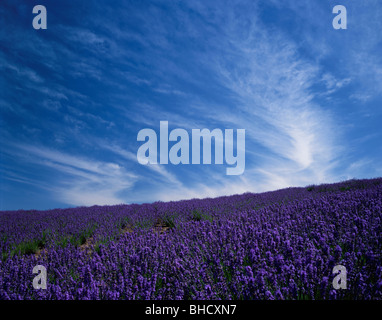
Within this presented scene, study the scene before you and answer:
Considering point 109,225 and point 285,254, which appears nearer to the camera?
point 285,254

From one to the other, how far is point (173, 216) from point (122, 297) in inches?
136

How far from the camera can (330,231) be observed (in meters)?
2.54

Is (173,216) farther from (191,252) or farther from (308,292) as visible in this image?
(308,292)

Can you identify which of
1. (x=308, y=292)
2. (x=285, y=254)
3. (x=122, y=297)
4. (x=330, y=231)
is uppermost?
(x=330, y=231)

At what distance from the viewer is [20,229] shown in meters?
5.57

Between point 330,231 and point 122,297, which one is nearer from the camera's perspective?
point 122,297

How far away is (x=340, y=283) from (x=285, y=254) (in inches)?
21.0
